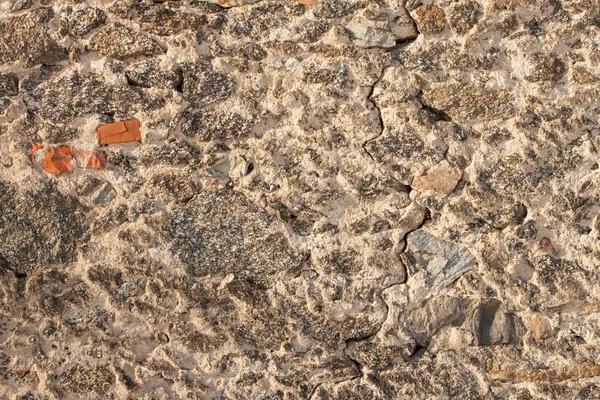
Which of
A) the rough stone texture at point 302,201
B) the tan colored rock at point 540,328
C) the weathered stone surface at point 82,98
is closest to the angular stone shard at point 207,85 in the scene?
the rough stone texture at point 302,201

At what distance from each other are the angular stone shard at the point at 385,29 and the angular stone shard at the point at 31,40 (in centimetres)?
93

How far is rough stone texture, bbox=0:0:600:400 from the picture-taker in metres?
2.40

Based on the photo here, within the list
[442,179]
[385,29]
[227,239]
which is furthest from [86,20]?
[442,179]

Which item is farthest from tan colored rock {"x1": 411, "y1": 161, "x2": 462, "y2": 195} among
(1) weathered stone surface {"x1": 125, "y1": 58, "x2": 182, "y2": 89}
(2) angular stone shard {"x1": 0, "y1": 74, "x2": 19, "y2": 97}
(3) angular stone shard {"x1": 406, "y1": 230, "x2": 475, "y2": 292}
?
(2) angular stone shard {"x1": 0, "y1": 74, "x2": 19, "y2": 97}

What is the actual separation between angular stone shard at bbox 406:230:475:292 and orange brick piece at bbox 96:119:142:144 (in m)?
0.89

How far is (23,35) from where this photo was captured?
102 inches

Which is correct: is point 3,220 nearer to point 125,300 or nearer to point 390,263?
point 125,300

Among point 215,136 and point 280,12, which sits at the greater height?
point 280,12

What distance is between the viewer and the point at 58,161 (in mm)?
2566

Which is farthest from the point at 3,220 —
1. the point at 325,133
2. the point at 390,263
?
the point at 390,263

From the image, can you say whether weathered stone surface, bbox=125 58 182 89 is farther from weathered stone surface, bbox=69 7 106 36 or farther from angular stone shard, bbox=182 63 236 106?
weathered stone surface, bbox=69 7 106 36

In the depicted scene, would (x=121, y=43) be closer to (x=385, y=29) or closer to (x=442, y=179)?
(x=385, y=29)

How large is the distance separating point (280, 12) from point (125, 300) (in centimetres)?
99

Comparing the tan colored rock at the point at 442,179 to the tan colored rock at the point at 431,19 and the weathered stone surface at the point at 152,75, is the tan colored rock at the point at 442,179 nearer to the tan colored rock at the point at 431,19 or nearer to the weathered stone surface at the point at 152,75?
the tan colored rock at the point at 431,19
